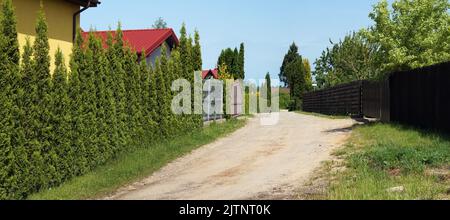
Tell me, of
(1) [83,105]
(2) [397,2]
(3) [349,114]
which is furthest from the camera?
(3) [349,114]

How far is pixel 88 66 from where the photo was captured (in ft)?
38.7

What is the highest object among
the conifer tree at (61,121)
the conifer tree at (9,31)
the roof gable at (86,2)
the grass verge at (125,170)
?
the roof gable at (86,2)

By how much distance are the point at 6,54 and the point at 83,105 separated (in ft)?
9.52

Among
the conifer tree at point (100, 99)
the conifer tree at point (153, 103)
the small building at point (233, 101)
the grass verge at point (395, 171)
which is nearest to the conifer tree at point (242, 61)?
the small building at point (233, 101)

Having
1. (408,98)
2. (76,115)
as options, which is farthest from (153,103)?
(408,98)

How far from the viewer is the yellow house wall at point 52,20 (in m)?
13.8

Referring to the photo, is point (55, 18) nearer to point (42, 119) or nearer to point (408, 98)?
point (42, 119)

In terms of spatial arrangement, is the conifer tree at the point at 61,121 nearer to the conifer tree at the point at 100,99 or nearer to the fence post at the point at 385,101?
the conifer tree at the point at 100,99

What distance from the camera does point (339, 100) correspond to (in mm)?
32469

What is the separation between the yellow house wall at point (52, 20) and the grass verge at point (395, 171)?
8.46 meters

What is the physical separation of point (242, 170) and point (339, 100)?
22.3m
